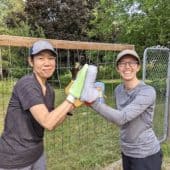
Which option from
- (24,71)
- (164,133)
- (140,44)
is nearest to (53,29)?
(140,44)

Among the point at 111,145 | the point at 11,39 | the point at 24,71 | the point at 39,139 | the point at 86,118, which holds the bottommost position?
the point at 111,145

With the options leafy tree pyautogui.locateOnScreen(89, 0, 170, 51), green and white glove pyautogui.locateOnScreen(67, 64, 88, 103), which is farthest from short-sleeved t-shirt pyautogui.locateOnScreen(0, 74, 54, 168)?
leafy tree pyautogui.locateOnScreen(89, 0, 170, 51)

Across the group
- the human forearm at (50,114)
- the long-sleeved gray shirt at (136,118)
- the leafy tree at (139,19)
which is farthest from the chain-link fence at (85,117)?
the leafy tree at (139,19)

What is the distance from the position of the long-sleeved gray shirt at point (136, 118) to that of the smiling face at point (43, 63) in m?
0.50

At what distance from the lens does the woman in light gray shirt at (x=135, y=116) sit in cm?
324

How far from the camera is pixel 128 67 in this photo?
10.9 feet

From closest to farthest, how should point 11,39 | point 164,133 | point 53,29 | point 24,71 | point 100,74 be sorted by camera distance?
point 11,39 < point 24,71 < point 100,74 < point 164,133 < point 53,29

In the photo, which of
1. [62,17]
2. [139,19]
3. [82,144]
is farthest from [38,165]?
[62,17]

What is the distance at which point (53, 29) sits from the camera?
24.4 metres

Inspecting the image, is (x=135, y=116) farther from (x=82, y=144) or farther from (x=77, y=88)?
(x=82, y=144)

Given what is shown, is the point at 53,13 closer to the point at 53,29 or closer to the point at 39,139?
the point at 53,29

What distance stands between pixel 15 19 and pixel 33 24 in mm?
1347

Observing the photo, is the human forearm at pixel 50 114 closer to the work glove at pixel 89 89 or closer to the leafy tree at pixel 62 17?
the work glove at pixel 89 89

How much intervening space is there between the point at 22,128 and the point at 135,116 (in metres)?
0.86
